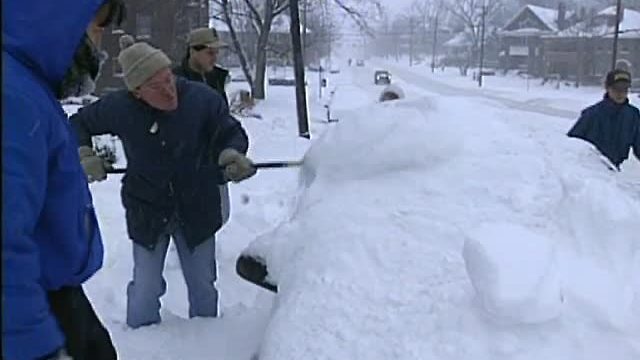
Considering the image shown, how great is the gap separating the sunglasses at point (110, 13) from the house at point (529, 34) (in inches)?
2658

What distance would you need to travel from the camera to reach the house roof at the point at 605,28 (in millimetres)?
59125

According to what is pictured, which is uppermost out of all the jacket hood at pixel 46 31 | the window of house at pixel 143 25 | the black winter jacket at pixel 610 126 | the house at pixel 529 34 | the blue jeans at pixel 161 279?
the jacket hood at pixel 46 31

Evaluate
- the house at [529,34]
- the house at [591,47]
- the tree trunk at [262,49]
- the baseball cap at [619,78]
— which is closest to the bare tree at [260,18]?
the tree trunk at [262,49]

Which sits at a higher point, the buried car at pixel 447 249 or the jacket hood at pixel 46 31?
the jacket hood at pixel 46 31

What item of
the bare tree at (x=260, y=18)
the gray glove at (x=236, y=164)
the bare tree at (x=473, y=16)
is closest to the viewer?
the gray glove at (x=236, y=164)

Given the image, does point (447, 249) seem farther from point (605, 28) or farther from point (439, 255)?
point (605, 28)

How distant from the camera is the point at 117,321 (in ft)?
15.3

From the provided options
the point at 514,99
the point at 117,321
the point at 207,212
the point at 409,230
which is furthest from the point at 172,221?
the point at 514,99

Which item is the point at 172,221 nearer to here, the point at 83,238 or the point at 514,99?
the point at 83,238

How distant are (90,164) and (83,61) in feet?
6.60

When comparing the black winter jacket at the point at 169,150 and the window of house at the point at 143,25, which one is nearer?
the black winter jacket at the point at 169,150

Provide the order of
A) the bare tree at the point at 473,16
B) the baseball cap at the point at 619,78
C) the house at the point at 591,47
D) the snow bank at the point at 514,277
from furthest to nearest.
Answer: the bare tree at the point at 473,16 → the house at the point at 591,47 → the baseball cap at the point at 619,78 → the snow bank at the point at 514,277

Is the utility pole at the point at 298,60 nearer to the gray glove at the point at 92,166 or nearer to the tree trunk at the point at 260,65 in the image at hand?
the tree trunk at the point at 260,65

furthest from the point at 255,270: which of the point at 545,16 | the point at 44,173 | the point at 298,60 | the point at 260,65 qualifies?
the point at 545,16
